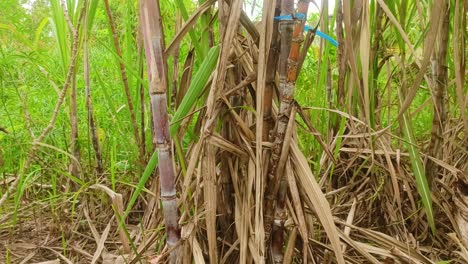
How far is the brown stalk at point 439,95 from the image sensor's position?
3.91ft

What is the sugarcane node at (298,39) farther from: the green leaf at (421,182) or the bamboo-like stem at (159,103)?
the green leaf at (421,182)

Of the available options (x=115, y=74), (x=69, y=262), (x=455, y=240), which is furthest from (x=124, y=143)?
(x=455, y=240)

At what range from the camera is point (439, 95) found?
1.25 metres

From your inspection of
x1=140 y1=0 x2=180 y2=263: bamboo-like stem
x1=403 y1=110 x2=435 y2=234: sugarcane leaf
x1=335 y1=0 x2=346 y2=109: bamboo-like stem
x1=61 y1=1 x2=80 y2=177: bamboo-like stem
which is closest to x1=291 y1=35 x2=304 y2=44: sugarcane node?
x1=335 y1=0 x2=346 y2=109: bamboo-like stem

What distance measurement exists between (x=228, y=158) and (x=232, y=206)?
11 centimetres

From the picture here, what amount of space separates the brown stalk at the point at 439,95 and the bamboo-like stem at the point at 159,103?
699 mm

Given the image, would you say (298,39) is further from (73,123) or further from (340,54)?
(73,123)

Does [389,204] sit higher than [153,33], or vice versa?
[153,33]

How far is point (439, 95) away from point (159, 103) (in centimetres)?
81

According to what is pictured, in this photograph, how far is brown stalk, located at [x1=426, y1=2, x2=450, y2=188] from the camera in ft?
3.91

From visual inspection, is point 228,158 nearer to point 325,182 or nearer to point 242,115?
point 242,115

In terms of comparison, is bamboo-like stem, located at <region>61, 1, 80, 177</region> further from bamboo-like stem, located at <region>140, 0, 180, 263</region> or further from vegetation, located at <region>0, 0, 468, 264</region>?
bamboo-like stem, located at <region>140, 0, 180, 263</region>

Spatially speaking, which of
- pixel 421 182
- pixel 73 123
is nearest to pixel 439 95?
pixel 421 182

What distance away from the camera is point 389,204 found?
51.1 inches
